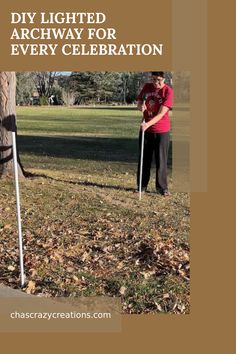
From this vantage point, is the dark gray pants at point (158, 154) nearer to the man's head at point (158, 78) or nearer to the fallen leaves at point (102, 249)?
the fallen leaves at point (102, 249)

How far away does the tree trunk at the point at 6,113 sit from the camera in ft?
32.8

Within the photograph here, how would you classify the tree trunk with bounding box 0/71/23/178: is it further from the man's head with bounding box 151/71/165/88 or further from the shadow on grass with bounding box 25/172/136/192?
the man's head with bounding box 151/71/165/88

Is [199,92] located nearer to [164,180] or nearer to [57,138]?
[164,180]

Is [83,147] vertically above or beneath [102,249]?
above

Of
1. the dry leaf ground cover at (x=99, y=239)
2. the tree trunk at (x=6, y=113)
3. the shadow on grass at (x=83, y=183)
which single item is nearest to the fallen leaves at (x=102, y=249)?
the dry leaf ground cover at (x=99, y=239)

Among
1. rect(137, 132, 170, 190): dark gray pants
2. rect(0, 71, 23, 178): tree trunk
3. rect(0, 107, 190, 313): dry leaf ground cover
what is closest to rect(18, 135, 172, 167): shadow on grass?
rect(0, 107, 190, 313): dry leaf ground cover

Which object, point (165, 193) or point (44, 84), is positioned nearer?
point (165, 193)

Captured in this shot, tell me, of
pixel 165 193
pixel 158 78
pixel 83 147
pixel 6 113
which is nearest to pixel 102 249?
pixel 165 193

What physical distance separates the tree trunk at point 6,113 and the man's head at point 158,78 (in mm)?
2702

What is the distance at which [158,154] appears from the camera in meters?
9.41

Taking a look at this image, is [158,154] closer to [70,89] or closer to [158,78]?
[158,78]

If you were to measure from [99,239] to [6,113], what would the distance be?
431 cm

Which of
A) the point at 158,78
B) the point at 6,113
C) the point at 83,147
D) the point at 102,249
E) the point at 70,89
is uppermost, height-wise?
the point at 70,89

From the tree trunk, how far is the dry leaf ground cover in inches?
15.5
